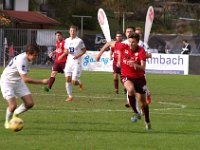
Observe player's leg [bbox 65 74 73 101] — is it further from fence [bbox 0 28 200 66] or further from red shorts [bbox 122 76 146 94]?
fence [bbox 0 28 200 66]

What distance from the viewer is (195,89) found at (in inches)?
1193

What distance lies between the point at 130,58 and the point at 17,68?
2613mm

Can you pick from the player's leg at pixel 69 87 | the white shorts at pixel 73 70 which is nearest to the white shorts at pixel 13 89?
the player's leg at pixel 69 87

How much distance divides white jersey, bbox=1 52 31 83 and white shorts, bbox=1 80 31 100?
81 millimetres

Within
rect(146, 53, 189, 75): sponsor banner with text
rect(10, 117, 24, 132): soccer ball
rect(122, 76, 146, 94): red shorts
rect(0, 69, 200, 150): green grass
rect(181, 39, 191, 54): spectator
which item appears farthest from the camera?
rect(181, 39, 191, 54): spectator

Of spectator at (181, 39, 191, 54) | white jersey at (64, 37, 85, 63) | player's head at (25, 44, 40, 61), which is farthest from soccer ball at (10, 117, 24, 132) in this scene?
spectator at (181, 39, 191, 54)

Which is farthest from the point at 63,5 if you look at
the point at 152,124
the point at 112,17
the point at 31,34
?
the point at 152,124

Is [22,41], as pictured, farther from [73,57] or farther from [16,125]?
[16,125]

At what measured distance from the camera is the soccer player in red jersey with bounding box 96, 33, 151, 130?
15617 mm

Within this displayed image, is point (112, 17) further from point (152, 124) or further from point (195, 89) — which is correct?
point (152, 124)

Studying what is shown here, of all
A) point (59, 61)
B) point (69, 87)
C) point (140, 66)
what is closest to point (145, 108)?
point (140, 66)

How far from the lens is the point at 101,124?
16328 mm

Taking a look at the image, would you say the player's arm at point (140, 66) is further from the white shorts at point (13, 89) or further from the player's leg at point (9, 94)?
the player's leg at point (9, 94)

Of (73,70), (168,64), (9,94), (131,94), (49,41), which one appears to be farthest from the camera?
(49,41)
